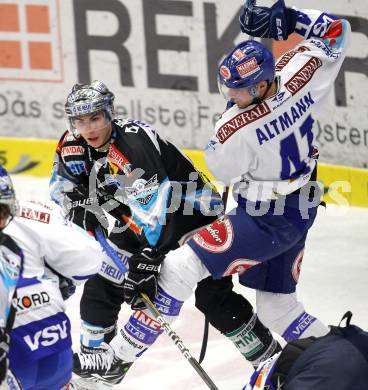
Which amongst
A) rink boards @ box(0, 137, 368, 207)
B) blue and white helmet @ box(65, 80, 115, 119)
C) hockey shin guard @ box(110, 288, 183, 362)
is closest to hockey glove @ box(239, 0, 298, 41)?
blue and white helmet @ box(65, 80, 115, 119)

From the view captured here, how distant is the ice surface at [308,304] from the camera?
470 cm

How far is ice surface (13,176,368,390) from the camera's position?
A: 15.4 feet

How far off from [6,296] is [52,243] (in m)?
0.28

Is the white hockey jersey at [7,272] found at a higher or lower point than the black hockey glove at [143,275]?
higher

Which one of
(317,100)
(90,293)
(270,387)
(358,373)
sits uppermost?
(317,100)

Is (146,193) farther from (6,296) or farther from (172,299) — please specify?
(6,296)

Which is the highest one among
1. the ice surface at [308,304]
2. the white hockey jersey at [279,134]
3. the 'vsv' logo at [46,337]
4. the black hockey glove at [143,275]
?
the white hockey jersey at [279,134]

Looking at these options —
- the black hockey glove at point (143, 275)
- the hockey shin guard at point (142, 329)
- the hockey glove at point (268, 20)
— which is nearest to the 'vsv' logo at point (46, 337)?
the black hockey glove at point (143, 275)

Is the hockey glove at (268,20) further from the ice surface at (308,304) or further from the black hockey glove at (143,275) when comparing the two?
the ice surface at (308,304)

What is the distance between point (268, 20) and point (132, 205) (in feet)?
3.27

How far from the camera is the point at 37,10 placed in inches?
287

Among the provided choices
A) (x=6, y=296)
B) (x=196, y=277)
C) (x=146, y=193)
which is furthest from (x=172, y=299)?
(x=6, y=296)

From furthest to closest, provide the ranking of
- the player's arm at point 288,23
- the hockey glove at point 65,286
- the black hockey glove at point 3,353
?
the player's arm at point 288,23 → the hockey glove at point 65,286 → the black hockey glove at point 3,353

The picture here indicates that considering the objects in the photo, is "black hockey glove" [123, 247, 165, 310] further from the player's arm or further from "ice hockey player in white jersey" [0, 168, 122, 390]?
the player's arm
